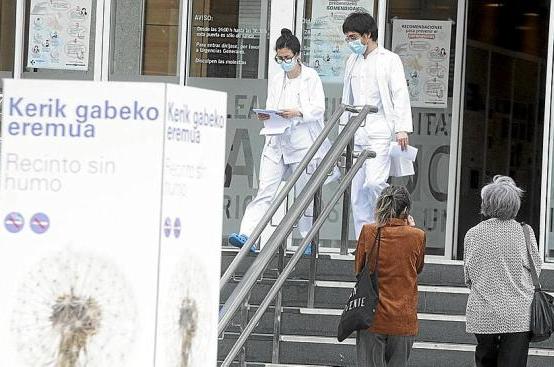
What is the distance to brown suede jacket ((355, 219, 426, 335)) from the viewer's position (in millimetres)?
7691

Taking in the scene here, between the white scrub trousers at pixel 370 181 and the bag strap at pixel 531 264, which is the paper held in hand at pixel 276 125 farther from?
the bag strap at pixel 531 264

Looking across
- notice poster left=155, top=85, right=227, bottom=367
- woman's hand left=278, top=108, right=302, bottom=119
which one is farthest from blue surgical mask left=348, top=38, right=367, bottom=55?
notice poster left=155, top=85, right=227, bottom=367

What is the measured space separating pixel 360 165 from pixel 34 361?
580cm

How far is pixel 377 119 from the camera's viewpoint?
996 centimetres

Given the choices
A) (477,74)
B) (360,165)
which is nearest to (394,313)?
(360,165)

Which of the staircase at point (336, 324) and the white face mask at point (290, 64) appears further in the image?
the white face mask at point (290, 64)

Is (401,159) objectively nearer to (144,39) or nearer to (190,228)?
(144,39)

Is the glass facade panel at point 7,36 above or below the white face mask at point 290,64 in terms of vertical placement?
above

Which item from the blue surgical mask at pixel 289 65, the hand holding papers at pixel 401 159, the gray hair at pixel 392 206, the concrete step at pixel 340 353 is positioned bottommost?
the concrete step at pixel 340 353

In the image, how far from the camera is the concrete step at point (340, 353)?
8.91 m

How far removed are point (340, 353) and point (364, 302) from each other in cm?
145

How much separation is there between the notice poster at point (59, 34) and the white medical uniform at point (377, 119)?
3178 millimetres

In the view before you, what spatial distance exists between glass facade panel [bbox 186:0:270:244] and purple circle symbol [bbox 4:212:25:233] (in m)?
8.12

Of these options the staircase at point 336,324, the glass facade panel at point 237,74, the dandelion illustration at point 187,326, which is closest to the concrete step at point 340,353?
the staircase at point 336,324
